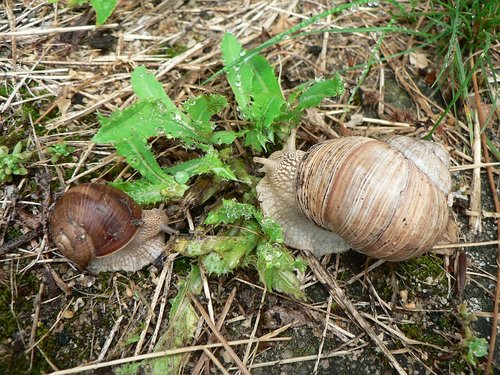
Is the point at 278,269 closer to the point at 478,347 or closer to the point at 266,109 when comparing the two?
the point at 266,109

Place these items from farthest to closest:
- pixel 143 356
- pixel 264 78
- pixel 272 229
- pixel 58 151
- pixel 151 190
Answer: pixel 264 78, pixel 58 151, pixel 151 190, pixel 272 229, pixel 143 356

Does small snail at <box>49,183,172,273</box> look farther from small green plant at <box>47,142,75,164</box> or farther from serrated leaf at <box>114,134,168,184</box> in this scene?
small green plant at <box>47,142,75,164</box>

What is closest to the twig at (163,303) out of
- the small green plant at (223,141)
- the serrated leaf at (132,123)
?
the small green plant at (223,141)

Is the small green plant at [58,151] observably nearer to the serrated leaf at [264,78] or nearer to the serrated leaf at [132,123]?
the serrated leaf at [132,123]

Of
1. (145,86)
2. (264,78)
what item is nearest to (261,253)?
(264,78)

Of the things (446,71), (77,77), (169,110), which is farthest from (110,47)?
(446,71)

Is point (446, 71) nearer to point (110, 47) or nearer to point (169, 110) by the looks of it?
point (169, 110)

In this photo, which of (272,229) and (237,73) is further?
(237,73)
